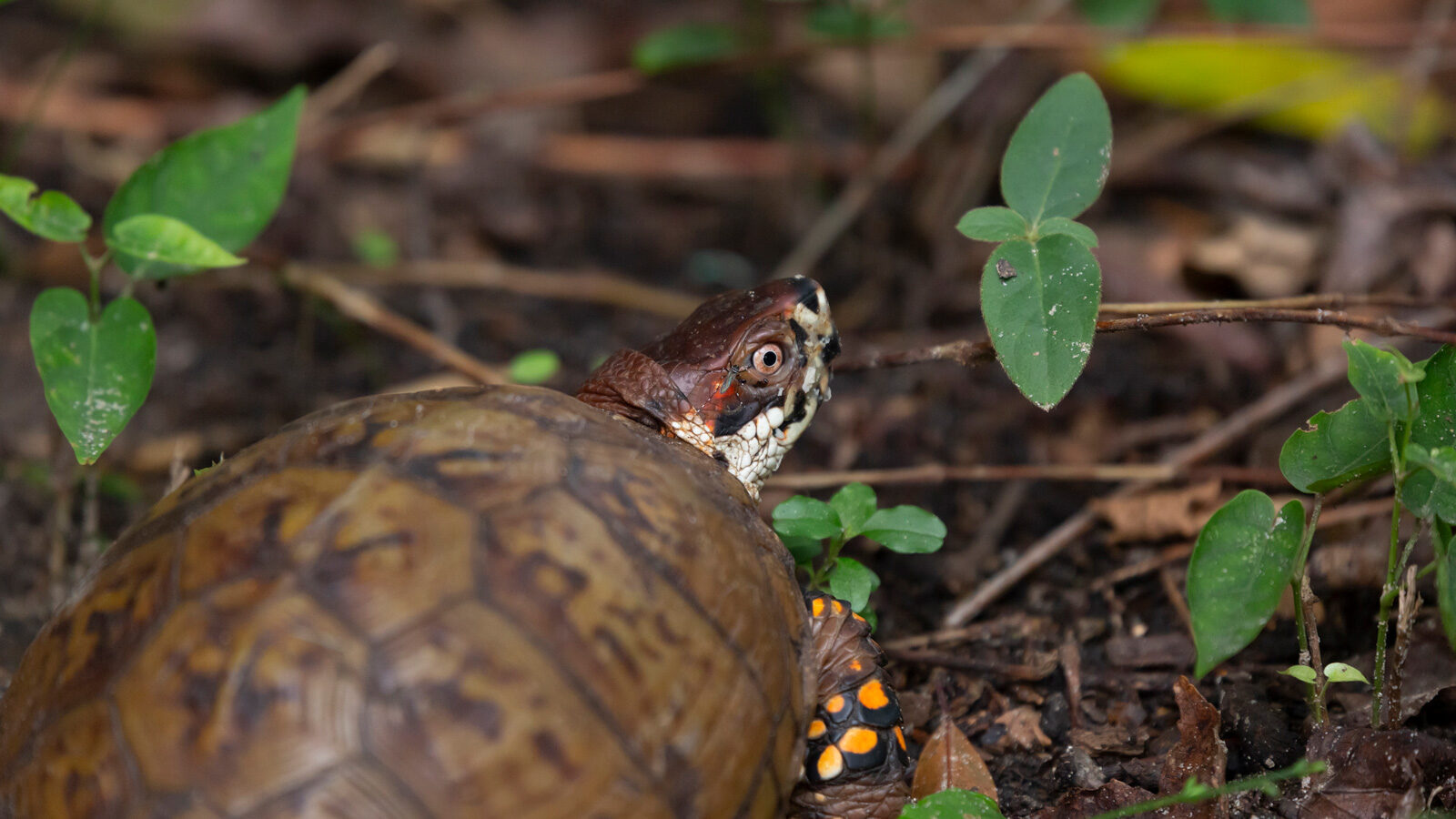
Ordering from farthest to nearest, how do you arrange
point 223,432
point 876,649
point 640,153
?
point 640,153
point 223,432
point 876,649

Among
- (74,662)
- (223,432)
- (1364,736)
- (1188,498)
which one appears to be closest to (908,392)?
(1188,498)

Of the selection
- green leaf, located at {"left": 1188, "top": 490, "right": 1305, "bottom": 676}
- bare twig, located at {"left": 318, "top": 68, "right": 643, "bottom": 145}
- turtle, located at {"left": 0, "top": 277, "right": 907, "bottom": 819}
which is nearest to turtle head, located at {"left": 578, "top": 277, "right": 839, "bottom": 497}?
turtle, located at {"left": 0, "top": 277, "right": 907, "bottom": 819}

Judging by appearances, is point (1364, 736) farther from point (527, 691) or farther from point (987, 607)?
point (527, 691)

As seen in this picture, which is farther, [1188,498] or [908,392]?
[908,392]

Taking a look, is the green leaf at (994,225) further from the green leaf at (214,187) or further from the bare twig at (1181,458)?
the green leaf at (214,187)

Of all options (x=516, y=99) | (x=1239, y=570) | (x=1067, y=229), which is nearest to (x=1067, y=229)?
(x=1067, y=229)

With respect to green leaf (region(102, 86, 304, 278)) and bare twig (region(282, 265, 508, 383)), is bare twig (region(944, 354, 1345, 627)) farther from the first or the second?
green leaf (region(102, 86, 304, 278))
